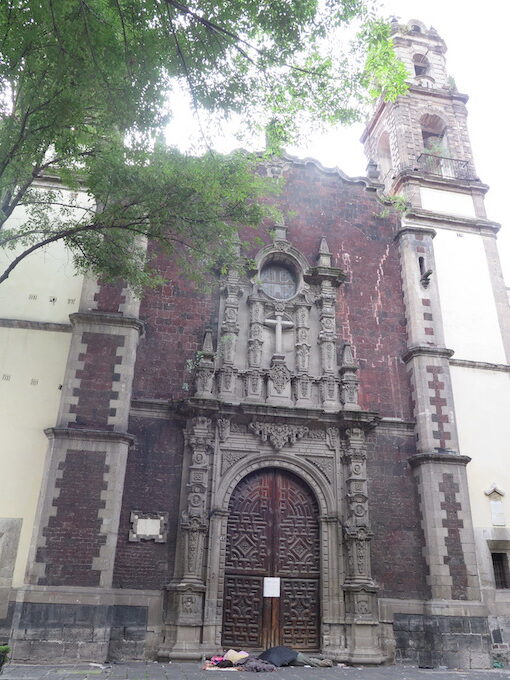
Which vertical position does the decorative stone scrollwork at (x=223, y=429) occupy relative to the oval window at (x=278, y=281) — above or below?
below

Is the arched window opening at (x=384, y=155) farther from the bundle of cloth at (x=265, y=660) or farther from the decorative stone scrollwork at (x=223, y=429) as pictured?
the bundle of cloth at (x=265, y=660)

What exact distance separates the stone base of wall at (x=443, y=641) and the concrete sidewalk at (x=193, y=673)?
47 cm

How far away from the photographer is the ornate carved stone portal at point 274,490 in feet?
38.3

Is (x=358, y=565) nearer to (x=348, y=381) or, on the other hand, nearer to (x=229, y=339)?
(x=348, y=381)

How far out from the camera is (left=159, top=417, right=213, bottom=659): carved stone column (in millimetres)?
11141

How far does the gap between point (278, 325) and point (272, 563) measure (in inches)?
211

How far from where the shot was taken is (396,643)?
39.5 feet

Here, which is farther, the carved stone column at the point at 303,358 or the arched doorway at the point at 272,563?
the carved stone column at the point at 303,358

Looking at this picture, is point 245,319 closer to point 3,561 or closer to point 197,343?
point 197,343

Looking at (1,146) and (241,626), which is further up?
(1,146)

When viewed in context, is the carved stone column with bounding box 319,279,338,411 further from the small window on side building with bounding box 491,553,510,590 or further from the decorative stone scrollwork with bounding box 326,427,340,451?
the small window on side building with bounding box 491,553,510,590

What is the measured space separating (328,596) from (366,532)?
149cm

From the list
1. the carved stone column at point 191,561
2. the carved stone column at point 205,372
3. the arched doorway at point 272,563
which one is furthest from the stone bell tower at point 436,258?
the carved stone column at point 205,372

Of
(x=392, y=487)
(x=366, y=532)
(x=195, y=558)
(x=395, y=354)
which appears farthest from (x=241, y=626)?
(x=395, y=354)
